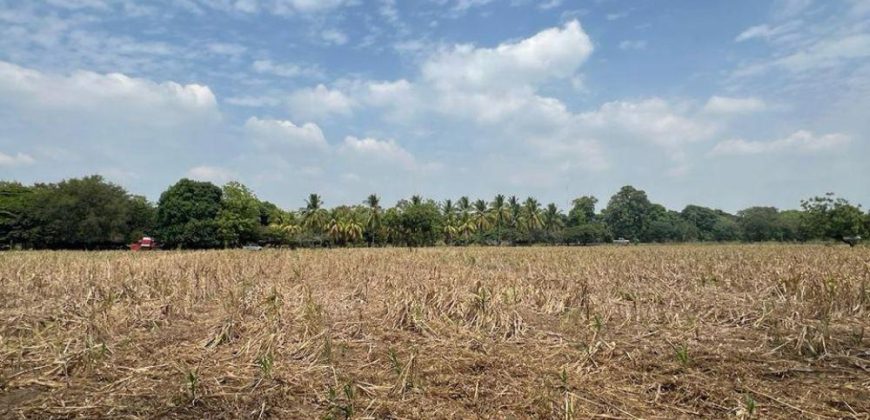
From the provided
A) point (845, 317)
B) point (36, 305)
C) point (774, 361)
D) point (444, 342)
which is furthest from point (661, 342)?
point (36, 305)

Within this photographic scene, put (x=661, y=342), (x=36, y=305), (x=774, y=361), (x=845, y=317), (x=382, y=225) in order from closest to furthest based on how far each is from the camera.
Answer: (x=774, y=361) < (x=661, y=342) < (x=845, y=317) < (x=36, y=305) < (x=382, y=225)

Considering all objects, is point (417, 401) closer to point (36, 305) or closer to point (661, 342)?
point (661, 342)

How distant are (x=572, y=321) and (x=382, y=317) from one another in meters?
3.05

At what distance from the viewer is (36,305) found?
28.2 feet

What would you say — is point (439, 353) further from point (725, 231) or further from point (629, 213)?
point (725, 231)

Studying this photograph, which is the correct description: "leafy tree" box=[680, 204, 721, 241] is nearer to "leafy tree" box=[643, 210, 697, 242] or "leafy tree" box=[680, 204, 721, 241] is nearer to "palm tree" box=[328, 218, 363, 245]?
"leafy tree" box=[643, 210, 697, 242]

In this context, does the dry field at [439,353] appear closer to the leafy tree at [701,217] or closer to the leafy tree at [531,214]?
the leafy tree at [531,214]

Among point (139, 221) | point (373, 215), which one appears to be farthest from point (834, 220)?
point (139, 221)

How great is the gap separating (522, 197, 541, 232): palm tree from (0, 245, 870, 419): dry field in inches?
3079

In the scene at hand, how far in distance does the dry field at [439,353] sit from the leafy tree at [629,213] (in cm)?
10805

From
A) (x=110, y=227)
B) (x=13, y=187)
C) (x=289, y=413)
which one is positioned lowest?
(x=289, y=413)

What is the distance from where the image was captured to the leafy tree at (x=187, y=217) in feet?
192

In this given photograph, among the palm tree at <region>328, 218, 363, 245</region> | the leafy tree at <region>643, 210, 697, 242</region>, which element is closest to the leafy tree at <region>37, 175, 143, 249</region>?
the palm tree at <region>328, 218, 363, 245</region>

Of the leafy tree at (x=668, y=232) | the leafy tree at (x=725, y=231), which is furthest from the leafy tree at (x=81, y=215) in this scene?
the leafy tree at (x=725, y=231)
